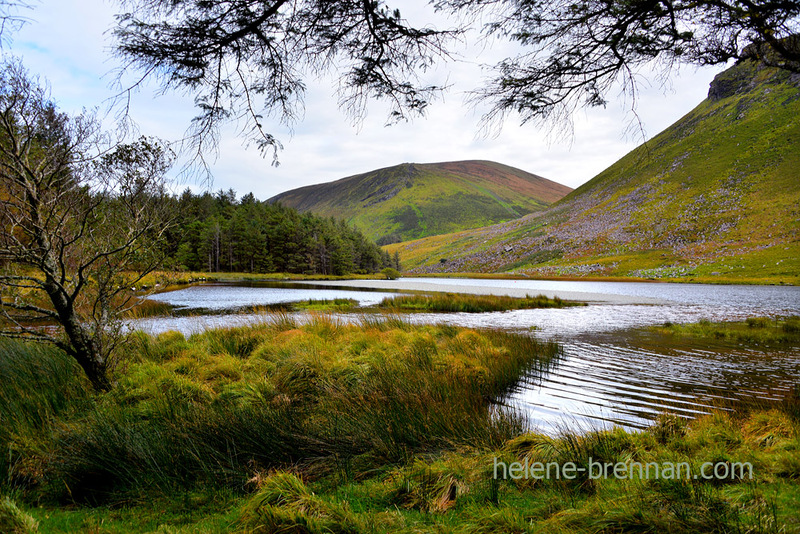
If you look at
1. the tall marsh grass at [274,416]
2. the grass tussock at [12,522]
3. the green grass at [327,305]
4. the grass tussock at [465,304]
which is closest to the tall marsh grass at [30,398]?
the tall marsh grass at [274,416]

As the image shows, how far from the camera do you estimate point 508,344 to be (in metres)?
10.1

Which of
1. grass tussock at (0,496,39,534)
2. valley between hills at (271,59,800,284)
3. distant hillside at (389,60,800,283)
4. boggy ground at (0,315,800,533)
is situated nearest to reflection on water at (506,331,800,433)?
boggy ground at (0,315,800,533)

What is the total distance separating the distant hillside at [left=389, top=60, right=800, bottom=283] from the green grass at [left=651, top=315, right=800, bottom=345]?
4091 cm

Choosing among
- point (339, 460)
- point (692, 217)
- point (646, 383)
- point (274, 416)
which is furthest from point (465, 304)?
point (692, 217)

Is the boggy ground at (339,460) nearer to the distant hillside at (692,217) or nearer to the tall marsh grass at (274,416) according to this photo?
the tall marsh grass at (274,416)

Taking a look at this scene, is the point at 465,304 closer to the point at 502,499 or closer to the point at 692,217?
the point at 502,499

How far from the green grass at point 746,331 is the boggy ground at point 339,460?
32.9ft

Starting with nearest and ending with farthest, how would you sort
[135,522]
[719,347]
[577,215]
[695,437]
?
[135,522] → [695,437] → [719,347] → [577,215]

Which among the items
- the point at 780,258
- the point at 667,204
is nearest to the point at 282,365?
the point at 780,258

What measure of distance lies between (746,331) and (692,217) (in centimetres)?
7591

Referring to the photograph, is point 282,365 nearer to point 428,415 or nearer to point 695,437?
point 428,415

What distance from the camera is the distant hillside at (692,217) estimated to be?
188ft

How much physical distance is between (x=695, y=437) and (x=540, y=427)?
1753 millimetres

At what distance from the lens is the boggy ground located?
7.75ft
